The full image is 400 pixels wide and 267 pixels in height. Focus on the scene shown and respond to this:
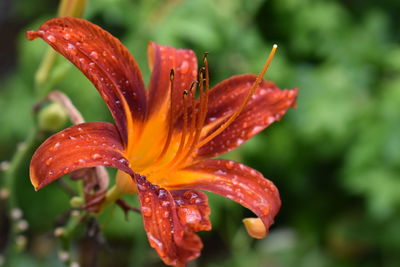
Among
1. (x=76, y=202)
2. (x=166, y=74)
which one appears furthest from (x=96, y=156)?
(x=166, y=74)

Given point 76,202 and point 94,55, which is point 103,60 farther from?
point 76,202

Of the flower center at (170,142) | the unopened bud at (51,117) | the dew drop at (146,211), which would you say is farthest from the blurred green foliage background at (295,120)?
the dew drop at (146,211)

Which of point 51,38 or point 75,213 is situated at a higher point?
point 51,38

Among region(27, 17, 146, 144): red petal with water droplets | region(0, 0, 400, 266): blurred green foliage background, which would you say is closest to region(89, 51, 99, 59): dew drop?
region(27, 17, 146, 144): red petal with water droplets

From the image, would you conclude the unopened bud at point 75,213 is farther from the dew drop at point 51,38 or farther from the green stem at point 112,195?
the dew drop at point 51,38

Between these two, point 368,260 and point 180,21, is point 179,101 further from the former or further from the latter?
point 368,260

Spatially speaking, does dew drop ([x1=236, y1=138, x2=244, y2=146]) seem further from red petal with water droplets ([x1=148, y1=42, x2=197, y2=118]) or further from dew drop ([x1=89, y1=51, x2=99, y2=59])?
dew drop ([x1=89, y1=51, x2=99, y2=59])
